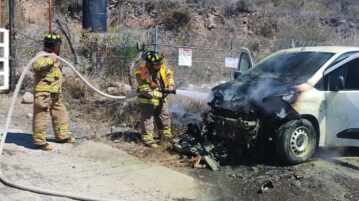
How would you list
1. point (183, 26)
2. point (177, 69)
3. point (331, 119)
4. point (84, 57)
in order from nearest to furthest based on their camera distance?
point (331, 119) < point (84, 57) < point (177, 69) < point (183, 26)

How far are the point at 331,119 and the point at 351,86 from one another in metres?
0.63

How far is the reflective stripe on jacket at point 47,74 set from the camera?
6586 mm

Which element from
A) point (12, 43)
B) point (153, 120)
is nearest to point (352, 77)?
point (153, 120)

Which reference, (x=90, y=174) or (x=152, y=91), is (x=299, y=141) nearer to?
(x=152, y=91)

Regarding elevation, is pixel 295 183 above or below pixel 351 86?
below

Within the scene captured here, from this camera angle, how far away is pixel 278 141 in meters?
6.38

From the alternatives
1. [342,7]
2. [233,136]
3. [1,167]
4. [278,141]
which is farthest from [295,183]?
[342,7]

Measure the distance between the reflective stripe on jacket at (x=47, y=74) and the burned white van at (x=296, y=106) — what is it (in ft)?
7.36

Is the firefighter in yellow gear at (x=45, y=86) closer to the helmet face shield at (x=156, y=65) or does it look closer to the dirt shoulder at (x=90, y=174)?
the dirt shoulder at (x=90, y=174)

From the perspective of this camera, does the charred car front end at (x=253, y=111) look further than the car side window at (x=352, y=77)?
No

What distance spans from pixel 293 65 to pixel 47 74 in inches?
143

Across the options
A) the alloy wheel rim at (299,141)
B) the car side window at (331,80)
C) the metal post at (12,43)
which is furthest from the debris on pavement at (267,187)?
the metal post at (12,43)

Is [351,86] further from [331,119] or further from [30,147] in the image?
[30,147]

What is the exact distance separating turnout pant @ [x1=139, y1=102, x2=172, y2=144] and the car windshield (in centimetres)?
149
